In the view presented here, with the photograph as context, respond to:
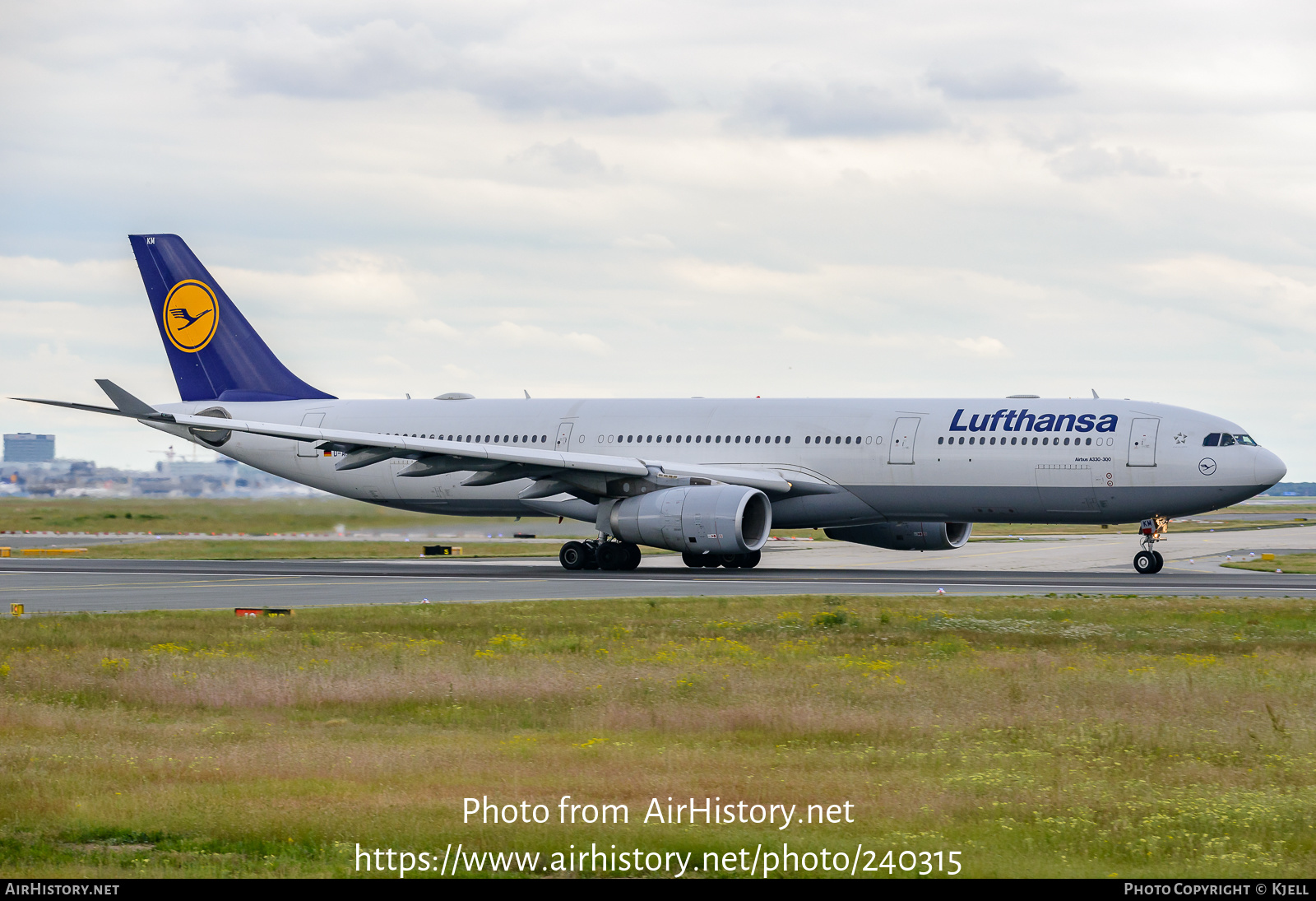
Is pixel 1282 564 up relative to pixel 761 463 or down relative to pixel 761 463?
down

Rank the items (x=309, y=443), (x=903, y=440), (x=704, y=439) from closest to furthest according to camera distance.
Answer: (x=903, y=440) < (x=704, y=439) < (x=309, y=443)

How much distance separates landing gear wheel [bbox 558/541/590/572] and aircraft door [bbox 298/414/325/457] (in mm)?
9399

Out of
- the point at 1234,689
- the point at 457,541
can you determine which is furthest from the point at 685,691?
the point at 457,541

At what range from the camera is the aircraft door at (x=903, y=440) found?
3562 cm

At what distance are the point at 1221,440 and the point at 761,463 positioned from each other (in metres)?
10.8

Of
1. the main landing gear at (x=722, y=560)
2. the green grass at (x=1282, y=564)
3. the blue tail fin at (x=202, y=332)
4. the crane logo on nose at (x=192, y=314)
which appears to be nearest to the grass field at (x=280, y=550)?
the blue tail fin at (x=202, y=332)

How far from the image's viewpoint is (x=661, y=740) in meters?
12.7

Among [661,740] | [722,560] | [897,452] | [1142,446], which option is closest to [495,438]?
[722,560]

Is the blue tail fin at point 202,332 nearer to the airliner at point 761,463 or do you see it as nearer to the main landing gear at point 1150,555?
the airliner at point 761,463

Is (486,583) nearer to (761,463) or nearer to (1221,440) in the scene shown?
(761,463)

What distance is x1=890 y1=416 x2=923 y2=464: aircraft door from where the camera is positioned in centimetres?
3562

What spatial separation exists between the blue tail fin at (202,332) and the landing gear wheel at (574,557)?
12.5 m

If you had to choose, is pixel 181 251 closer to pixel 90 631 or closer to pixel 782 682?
pixel 90 631

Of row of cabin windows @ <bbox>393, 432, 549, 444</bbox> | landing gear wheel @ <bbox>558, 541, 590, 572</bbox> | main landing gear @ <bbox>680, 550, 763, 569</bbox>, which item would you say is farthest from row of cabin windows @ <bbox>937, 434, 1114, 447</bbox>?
row of cabin windows @ <bbox>393, 432, 549, 444</bbox>
